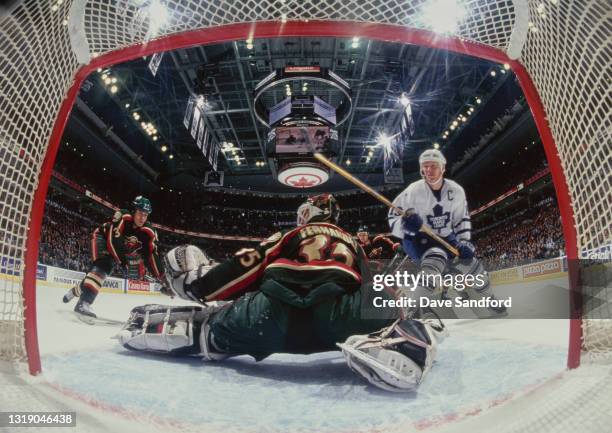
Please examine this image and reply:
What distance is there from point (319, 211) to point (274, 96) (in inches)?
312

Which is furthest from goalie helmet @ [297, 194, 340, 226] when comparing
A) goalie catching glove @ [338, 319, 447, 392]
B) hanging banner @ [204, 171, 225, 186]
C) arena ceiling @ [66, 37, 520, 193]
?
hanging banner @ [204, 171, 225, 186]

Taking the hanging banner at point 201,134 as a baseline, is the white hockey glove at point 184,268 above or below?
below

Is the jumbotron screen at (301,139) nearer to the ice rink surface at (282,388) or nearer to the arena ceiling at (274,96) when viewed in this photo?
the arena ceiling at (274,96)

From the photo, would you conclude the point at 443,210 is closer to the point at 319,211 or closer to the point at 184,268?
the point at 319,211

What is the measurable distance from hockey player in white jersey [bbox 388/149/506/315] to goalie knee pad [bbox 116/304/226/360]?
1.55m

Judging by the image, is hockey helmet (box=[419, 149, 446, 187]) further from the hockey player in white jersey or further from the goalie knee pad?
the goalie knee pad

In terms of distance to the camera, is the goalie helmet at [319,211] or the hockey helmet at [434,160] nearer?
the goalie helmet at [319,211]

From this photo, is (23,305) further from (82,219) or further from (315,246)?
(82,219)

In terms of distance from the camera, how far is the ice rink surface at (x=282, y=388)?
2.56 feet

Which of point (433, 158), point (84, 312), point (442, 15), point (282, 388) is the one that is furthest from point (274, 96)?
point (282, 388)

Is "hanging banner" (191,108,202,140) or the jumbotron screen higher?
"hanging banner" (191,108,202,140)

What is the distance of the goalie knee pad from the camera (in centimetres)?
131

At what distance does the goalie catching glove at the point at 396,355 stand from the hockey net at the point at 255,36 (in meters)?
0.36

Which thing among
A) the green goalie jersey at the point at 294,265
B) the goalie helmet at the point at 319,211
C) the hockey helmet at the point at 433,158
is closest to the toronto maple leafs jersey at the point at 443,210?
the hockey helmet at the point at 433,158
